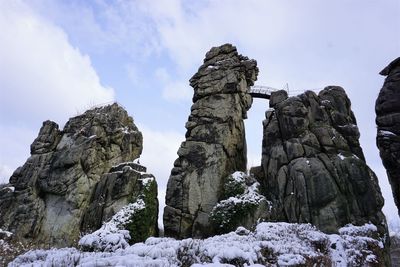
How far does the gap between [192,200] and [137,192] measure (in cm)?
448

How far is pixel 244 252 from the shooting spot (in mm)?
11906

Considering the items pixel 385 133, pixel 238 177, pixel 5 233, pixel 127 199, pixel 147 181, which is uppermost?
pixel 385 133

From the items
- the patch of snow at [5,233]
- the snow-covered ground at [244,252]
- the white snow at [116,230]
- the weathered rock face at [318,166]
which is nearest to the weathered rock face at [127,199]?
the white snow at [116,230]

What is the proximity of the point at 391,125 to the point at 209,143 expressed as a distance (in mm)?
13800

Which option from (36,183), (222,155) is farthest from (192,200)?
(36,183)

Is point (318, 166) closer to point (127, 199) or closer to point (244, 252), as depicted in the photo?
point (244, 252)

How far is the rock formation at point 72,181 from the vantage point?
97.2ft

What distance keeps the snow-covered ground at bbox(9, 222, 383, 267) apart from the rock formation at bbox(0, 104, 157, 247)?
1258 centimetres

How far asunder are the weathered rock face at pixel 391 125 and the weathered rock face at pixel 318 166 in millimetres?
3502

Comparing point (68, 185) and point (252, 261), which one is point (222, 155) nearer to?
point (68, 185)

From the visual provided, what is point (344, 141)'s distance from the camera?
2644 cm

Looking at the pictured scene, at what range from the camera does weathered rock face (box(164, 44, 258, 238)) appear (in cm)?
2752

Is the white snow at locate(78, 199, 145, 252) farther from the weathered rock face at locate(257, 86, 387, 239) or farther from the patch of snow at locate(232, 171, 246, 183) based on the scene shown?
the weathered rock face at locate(257, 86, 387, 239)

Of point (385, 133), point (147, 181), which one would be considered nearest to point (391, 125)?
point (385, 133)
